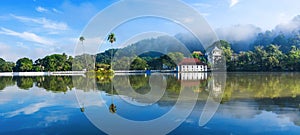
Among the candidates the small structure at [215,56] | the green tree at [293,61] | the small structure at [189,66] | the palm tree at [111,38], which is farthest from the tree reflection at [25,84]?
the green tree at [293,61]

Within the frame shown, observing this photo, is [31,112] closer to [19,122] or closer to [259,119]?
[19,122]

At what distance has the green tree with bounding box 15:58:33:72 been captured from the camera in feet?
187

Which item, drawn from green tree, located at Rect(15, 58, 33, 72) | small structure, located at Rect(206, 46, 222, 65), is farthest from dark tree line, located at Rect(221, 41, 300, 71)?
green tree, located at Rect(15, 58, 33, 72)

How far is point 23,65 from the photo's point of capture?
186 ft

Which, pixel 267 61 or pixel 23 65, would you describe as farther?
pixel 23 65

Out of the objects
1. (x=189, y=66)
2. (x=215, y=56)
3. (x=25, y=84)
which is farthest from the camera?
(x=215, y=56)

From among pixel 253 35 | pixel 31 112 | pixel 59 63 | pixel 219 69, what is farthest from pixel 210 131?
pixel 253 35

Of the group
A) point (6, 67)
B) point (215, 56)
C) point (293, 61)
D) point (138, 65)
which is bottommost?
point (6, 67)

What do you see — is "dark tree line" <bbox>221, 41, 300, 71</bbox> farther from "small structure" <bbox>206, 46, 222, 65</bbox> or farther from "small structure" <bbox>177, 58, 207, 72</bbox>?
"small structure" <bbox>177, 58, 207, 72</bbox>

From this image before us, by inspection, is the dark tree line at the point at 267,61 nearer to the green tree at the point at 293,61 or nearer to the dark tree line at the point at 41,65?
the green tree at the point at 293,61

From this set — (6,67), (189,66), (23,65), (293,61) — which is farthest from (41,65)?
(293,61)

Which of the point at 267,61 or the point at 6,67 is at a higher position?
the point at 267,61

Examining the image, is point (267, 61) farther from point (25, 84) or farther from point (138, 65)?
point (25, 84)

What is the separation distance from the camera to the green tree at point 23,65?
57.0 meters
